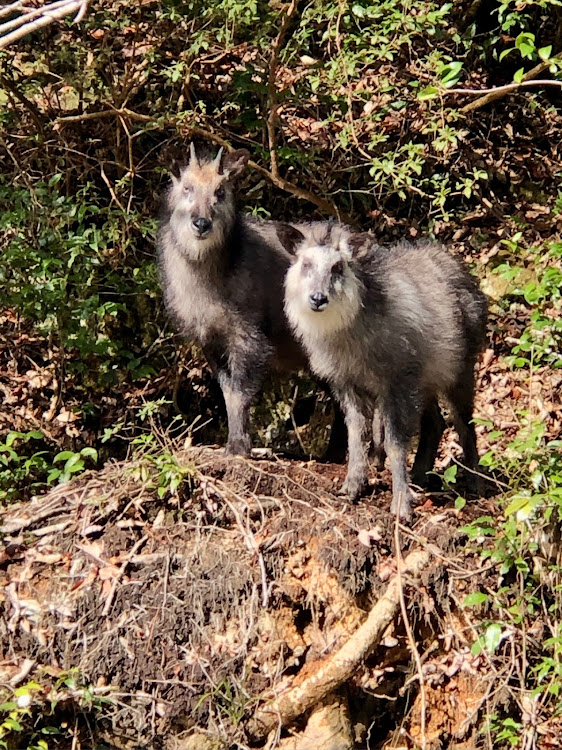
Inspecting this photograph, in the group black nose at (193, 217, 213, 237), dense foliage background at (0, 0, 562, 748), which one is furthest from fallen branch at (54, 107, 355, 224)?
black nose at (193, 217, 213, 237)

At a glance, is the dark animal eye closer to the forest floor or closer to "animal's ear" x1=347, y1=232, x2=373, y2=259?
"animal's ear" x1=347, y1=232, x2=373, y2=259

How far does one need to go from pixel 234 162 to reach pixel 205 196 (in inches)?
14.7

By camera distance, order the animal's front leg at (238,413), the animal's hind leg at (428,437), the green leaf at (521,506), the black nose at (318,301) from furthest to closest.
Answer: the animal's hind leg at (428,437) → the animal's front leg at (238,413) → the black nose at (318,301) → the green leaf at (521,506)

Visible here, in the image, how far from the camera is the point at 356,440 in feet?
19.7

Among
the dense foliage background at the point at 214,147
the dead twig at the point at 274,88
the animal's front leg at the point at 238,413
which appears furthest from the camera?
the dense foliage background at the point at 214,147

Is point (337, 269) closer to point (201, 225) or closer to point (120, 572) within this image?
point (201, 225)

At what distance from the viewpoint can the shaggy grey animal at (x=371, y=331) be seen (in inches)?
223

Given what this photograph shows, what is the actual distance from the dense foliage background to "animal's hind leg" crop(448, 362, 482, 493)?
0.35m

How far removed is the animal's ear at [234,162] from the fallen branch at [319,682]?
10.1ft

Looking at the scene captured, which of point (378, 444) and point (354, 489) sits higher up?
point (354, 489)

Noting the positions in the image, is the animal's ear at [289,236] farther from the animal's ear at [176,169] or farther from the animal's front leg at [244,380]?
the animal's ear at [176,169]

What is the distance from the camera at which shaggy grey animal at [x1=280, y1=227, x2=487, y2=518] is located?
5.67 metres

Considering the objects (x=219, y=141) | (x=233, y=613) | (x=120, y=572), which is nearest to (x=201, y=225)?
Result: (x=219, y=141)

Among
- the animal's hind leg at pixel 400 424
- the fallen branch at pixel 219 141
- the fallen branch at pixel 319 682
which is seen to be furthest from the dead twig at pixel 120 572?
the fallen branch at pixel 219 141
